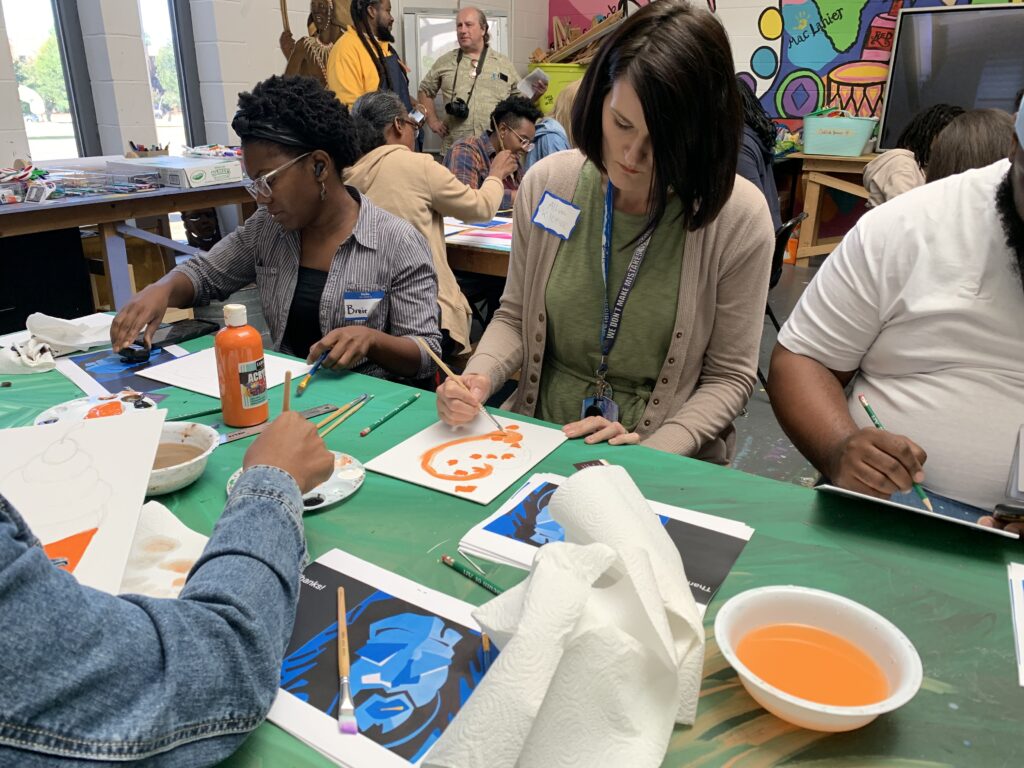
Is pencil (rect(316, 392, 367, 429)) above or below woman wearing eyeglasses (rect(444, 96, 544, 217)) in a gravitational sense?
below

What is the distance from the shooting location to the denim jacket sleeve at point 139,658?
0.48m

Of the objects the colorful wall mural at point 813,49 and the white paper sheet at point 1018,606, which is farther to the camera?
the colorful wall mural at point 813,49

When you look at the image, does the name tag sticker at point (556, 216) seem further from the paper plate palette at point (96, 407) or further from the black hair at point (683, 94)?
the paper plate palette at point (96, 407)

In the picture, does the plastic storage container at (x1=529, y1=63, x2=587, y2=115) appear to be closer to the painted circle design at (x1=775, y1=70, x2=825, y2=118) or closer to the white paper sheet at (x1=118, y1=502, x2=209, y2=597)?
the painted circle design at (x1=775, y1=70, x2=825, y2=118)

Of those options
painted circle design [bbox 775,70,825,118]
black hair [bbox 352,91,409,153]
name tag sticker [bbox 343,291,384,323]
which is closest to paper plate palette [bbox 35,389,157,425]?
name tag sticker [bbox 343,291,384,323]

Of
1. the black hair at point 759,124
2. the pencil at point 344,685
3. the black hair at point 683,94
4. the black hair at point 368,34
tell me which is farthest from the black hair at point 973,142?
the black hair at point 368,34

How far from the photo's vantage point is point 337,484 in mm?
1068

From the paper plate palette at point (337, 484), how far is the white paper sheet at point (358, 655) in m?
0.12

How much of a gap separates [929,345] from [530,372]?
0.79 meters

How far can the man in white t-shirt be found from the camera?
3.84 feet

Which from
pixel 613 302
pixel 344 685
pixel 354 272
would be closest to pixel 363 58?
pixel 354 272

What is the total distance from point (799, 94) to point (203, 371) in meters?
6.15

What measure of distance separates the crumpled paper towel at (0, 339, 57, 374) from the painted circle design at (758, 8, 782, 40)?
6.31m

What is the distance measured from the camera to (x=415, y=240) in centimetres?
191
